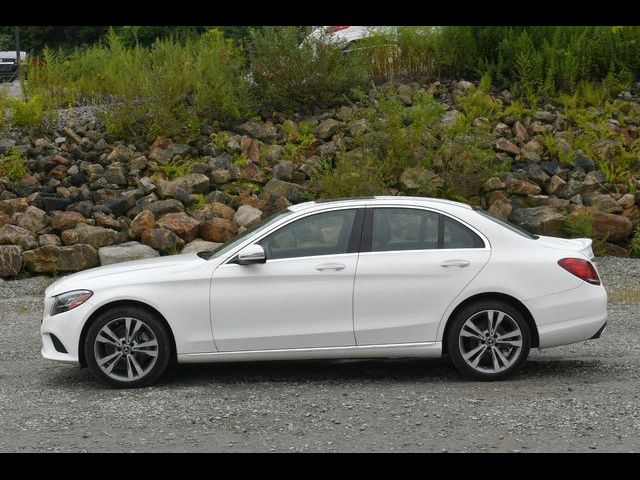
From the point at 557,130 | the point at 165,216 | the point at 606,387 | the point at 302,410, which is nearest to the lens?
the point at 302,410

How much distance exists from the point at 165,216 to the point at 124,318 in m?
7.14

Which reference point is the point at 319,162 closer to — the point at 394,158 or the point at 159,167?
the point at 394,158

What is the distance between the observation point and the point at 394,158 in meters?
16.7

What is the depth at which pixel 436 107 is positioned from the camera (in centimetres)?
1766

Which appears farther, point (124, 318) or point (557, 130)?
point (557, 130)

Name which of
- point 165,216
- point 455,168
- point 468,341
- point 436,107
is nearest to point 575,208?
point 455,168

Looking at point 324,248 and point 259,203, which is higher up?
point 324,248

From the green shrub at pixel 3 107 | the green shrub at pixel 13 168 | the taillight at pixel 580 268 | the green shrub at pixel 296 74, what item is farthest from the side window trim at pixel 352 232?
the green shrub at pixel 3 107

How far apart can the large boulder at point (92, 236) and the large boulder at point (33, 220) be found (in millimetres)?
482

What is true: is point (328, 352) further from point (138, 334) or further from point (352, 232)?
point (138, 334)

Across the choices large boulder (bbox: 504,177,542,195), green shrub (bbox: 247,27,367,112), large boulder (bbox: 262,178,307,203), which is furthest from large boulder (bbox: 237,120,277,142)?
large boulder (bbox: 504,177,542,195)

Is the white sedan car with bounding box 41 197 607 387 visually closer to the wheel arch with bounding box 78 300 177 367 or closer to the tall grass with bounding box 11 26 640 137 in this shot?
the wheel arch with bounding box 78 300 177 367

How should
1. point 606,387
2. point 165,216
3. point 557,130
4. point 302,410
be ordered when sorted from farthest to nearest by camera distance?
1. point 557,130
2. point 165,216
3. point 606,387
4. point 302,410

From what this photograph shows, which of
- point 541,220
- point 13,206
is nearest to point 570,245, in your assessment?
point 541,220
